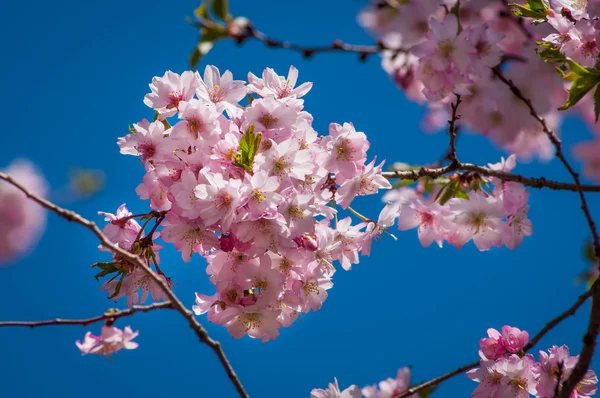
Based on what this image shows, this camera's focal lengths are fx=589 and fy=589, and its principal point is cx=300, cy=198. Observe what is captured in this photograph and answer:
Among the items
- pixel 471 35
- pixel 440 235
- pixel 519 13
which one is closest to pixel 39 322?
pixel 440 235

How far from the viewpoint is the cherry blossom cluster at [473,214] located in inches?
77.1

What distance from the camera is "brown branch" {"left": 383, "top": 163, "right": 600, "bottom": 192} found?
1.88m

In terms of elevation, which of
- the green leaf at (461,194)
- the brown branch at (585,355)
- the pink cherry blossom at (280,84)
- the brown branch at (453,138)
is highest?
the pink cherry blossom at (280,84)

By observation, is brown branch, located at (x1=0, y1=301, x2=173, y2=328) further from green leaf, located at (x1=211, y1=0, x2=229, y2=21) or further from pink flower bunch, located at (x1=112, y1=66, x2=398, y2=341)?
green leaf, located at (x1=211, y1=0, x2=229, y2=21)

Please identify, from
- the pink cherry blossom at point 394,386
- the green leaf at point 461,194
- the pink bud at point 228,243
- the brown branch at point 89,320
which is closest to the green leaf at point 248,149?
the pink bud at point 228,243

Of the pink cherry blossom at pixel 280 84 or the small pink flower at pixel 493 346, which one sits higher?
the pink cherry blossom at pixel 280 84

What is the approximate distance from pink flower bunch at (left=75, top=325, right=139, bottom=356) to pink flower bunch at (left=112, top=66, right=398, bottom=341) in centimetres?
17

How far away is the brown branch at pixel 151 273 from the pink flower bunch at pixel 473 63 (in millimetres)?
1176

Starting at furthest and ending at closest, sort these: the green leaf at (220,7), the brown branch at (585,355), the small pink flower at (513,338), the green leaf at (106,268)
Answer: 1. the small pink flower at (513,338)
2. the green leaf at (106,268)
3. the brown branch at (585,355)
4. the green leaf at (220,7)

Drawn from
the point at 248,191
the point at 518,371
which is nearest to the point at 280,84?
the point at 248,191

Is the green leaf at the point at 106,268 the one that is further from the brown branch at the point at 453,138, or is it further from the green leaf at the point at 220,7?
the brown branch at the point at 453,138

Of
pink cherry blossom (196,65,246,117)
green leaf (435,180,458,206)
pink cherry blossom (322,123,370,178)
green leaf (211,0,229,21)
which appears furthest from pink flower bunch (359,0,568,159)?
green leaf (211,0,229,21)

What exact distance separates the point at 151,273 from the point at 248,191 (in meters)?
0.33

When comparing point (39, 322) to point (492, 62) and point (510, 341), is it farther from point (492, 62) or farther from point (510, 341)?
point (492, 62)
